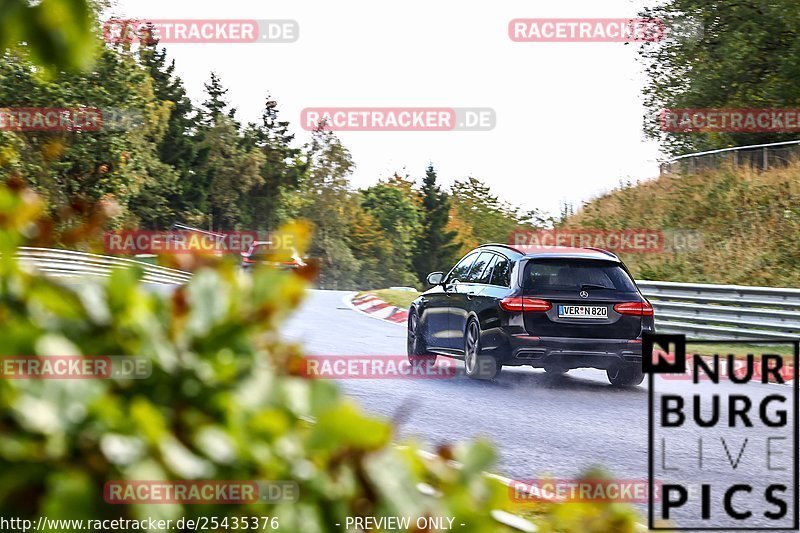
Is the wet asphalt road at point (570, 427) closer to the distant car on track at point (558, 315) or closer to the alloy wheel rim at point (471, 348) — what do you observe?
the alloy wheel rim at point (471, 348)

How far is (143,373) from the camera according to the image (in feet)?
4.93

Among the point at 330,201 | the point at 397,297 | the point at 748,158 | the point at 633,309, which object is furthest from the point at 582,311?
the point at 330,201

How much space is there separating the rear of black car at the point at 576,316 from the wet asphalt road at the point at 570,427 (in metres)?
0.43

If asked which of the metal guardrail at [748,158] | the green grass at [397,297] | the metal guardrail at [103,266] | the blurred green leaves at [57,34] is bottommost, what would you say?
the green grass at [397,297]

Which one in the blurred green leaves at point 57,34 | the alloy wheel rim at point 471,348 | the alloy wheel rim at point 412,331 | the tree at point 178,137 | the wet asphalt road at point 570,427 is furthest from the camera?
the tree at point 178,137

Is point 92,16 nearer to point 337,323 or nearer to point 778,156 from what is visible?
point 337,323

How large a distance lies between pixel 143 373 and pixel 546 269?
37.1 ft

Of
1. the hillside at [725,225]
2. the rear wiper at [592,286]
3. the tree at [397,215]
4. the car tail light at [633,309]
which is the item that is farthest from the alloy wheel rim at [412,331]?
the tree at [397,215]

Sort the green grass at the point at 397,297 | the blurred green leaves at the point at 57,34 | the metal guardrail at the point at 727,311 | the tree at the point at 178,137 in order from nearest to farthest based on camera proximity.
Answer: the blurred green leaves at the point at 57,34, the metal guardrail at the point at 727,311, the green grass at the point at 397,297, the tree at the point at 178,137

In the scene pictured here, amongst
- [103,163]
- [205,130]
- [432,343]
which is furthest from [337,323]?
[205,130]

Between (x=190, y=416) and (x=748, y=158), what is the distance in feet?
107

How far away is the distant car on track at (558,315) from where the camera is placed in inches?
488

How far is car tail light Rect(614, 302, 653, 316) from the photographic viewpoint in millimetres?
12531

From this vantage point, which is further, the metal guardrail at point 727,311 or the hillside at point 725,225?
the hillside at point 725,225
